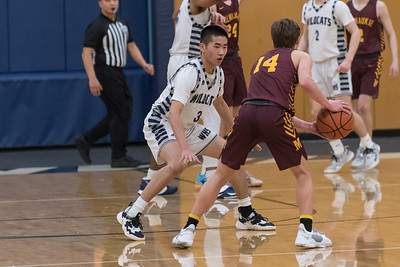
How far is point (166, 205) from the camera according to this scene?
22.3 feet

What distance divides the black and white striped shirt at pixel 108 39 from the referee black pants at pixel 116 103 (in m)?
0.11

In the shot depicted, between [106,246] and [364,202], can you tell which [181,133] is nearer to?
[106,246]

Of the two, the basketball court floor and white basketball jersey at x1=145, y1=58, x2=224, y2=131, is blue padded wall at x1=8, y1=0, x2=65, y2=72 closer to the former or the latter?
the basketball court floor

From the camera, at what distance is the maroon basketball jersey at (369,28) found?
354 inches

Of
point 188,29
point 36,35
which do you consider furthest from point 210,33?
point 36,35

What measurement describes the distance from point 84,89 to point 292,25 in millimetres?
7015

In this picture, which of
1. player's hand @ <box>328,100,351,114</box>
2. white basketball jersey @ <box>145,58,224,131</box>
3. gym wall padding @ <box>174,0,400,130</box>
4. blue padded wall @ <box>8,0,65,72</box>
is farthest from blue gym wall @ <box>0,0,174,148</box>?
player's hand @ <box>328,100,351,114</box>

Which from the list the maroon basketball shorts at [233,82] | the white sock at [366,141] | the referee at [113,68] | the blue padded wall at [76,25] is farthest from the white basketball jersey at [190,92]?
the blue padded wall at [76,25]

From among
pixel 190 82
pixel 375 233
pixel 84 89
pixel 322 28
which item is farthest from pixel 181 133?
pixel 84 89

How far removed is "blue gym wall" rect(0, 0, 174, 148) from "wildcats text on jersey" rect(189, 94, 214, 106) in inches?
233

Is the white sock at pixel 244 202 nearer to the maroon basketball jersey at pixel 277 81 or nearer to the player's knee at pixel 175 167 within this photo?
the player's knee at pixel 175 167

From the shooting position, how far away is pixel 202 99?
5590 mm

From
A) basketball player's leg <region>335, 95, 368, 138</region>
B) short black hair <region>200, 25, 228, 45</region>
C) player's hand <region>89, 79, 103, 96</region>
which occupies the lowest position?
basketball player's leg <region>335, 95, 368, 138</region>

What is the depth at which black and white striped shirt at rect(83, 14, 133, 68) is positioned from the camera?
9.45 meters
